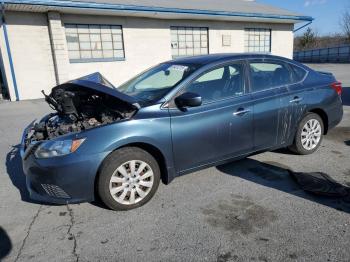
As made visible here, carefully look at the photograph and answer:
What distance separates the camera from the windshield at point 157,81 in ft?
12.6

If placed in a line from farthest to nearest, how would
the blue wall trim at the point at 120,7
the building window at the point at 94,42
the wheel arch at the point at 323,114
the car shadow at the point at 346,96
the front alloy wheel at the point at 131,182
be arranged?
the building window at the point at 94,42 < the blue wall trim at the point at 120,7 < the car shadow at the point at 346,96 < the wheel arch at the point at 323,114 < the front alloy wheel at the point at 131,182

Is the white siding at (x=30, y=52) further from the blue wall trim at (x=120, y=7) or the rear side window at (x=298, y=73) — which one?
the rear side window at (x=298, y=73)

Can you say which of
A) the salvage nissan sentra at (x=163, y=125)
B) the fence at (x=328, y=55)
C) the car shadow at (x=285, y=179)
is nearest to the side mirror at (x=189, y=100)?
the salvage nissan sentra at (x=163, y=125)

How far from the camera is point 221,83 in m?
4.11

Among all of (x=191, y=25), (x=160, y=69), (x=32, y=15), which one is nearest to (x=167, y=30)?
(x=191, y=25)

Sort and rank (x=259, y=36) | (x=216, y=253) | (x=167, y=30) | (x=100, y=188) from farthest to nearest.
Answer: (x=259, y=36)
(x=167, y=30)
(x=100, y=188)
(x=216, y=253)

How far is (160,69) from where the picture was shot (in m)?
4.61

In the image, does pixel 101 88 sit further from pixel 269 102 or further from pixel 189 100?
pixel 269 102

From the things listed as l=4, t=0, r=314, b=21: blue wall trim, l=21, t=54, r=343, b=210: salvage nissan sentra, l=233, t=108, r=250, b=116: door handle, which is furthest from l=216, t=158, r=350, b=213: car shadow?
l=4, t=0, r=314, b=21: blue wall trim

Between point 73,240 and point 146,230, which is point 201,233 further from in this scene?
point 73,240

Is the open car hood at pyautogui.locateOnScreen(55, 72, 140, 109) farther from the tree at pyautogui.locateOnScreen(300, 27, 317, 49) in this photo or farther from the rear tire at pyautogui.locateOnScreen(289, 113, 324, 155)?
the tree at pyautogui.locateOnScreen(300, 27, 317, 49)

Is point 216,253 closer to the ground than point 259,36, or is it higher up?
closer to the ground

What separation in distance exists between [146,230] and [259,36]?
17481 mm

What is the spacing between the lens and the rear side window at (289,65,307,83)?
4.65 m
